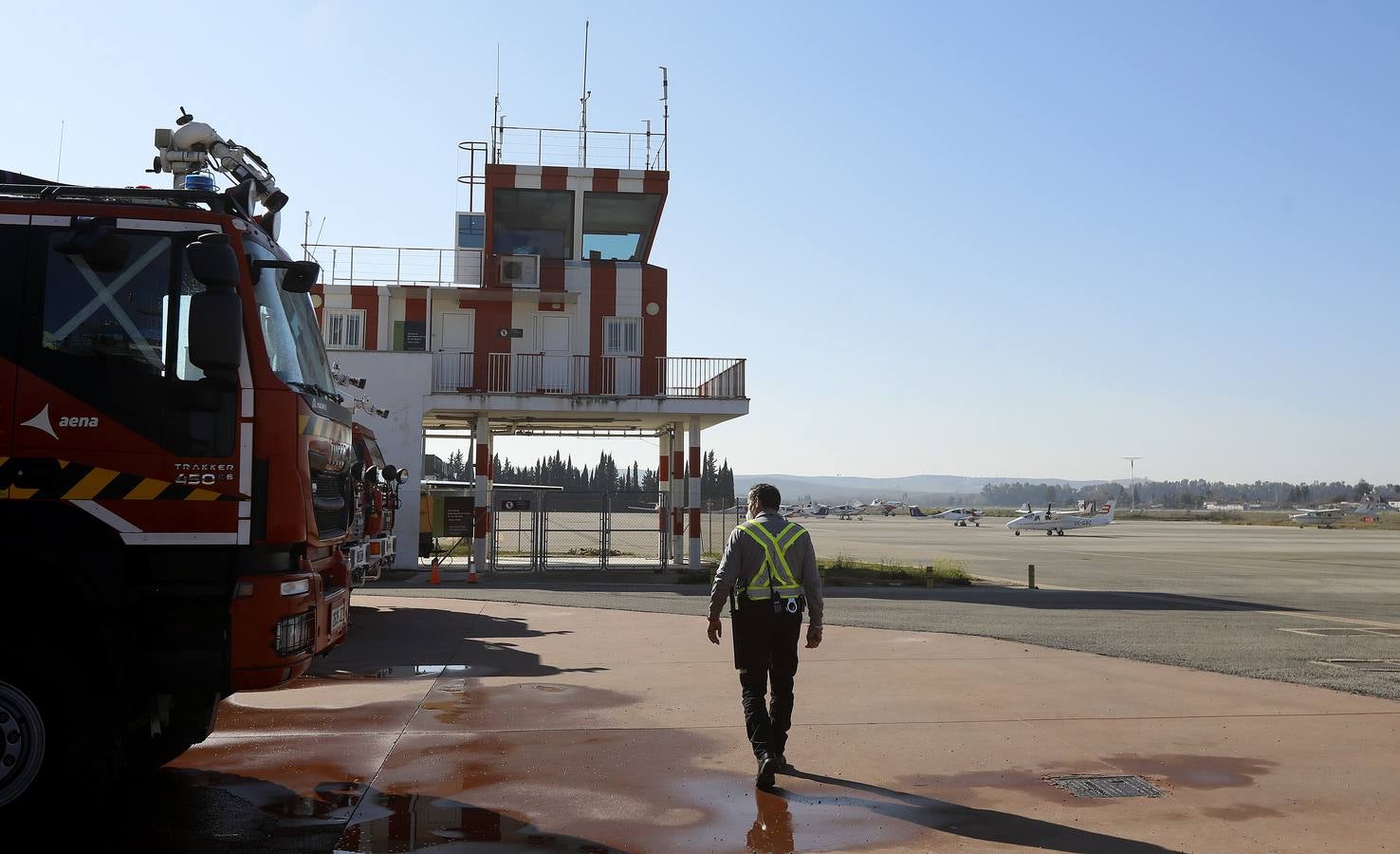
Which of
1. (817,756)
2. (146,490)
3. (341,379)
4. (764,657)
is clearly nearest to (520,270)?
(341,379)

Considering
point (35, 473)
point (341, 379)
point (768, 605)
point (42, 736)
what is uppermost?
point (341, 379)

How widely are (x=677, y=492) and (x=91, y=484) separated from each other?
25.0 metres

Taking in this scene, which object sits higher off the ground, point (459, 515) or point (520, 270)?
point (520, 270)

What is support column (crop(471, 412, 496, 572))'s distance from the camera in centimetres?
2597

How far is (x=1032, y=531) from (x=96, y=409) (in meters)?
73.9

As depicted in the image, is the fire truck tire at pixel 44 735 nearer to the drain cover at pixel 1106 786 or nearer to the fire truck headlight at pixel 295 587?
the fire truck headlight at pixel 295 587

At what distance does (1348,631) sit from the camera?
14.7 m

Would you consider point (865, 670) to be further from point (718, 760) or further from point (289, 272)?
point (289, 272)

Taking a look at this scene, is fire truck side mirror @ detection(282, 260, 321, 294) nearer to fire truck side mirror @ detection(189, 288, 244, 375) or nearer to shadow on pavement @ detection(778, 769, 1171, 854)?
fire truck side mirror @ detection(189, 288, 244, 375)

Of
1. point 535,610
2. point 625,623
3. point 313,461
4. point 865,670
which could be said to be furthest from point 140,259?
point 535,610

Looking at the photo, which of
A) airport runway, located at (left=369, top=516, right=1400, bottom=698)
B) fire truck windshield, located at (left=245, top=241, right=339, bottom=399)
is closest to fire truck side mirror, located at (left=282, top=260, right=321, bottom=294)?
fire truck windshield, located at (left=245, top=241, right=339, bottom=399)

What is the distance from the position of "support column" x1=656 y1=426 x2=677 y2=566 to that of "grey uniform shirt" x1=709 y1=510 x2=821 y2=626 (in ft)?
66.3

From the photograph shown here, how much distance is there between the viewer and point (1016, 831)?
568 centimetres

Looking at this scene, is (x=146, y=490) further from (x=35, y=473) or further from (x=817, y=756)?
(x=817, y=756)
